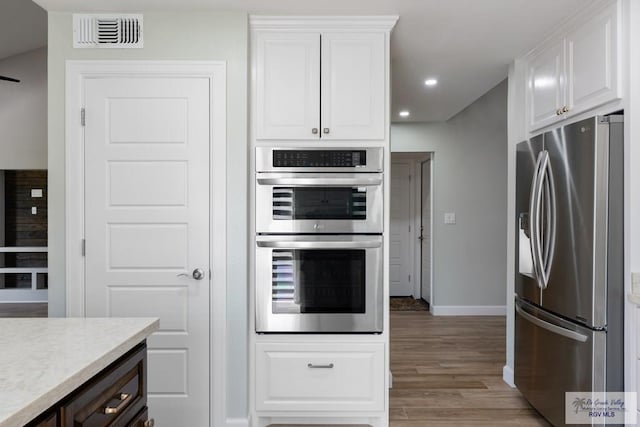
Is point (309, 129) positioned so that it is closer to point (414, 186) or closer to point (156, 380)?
point (156, 380)

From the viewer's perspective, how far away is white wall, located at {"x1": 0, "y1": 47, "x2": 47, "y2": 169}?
5301 mm

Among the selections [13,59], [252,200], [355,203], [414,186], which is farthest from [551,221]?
[13,59]

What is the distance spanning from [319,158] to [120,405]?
151 cm

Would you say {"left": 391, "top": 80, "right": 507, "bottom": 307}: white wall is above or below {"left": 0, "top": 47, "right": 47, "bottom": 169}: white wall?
below

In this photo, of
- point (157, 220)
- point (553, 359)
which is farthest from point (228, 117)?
point (553, 359)

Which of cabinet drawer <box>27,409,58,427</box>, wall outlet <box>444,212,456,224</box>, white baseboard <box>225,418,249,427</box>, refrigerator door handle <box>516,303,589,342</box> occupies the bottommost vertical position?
white baseboard <box>225,418,249,427</box>

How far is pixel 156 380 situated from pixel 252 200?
1172 mm

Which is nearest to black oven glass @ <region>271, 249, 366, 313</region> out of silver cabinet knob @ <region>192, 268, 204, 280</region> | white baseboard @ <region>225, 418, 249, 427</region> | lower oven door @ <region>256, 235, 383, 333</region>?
lower oven door @ <region>256, 235, 383, 333</region>

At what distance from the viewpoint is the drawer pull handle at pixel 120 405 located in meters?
1.08

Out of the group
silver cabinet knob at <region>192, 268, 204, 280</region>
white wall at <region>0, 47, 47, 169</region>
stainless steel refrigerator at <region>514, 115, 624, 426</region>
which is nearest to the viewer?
stainless steel refrigerator at <region>514, 115, 624, 426</region>

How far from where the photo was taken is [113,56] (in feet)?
7.15

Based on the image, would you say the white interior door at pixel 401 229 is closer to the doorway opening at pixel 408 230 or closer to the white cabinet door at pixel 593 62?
the doorway opening at pixel 408 230

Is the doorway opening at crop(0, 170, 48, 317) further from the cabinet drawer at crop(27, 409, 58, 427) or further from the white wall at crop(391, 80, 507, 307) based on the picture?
the cabinet drawer at crop(27, 409, 58, 427)

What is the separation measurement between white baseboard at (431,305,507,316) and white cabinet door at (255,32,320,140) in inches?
137
